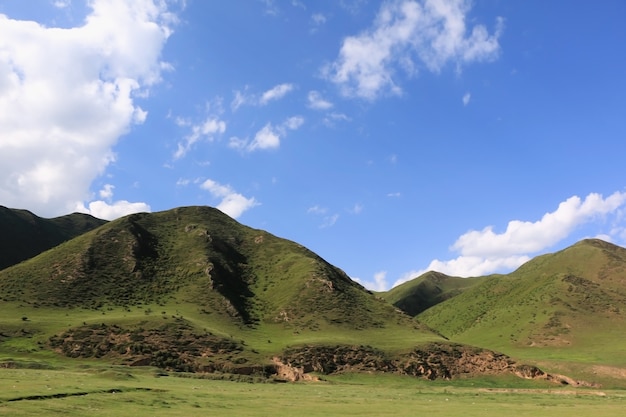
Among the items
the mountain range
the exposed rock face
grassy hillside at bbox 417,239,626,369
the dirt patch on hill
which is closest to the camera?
the dirt patch on hill

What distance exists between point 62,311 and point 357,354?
56.3 m

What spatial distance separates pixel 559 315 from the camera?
14712 cm

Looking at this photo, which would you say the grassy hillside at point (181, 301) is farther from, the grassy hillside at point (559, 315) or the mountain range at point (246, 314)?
the grassy hillside at point (559, 315)

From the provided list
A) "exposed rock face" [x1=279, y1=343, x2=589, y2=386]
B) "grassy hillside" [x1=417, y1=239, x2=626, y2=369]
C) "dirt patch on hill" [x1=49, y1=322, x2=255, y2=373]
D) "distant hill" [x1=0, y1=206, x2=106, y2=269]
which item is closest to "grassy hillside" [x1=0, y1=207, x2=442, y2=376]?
"dirt patch on hill" [x1=49, y1=322, x2=255, y2=373]

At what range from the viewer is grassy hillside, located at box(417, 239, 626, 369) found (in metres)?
128

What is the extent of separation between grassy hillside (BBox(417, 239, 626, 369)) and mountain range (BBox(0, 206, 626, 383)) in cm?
63

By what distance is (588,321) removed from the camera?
143m

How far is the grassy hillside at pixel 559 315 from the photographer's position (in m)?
128

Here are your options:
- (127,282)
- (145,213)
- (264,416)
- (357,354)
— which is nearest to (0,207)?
(145,213)

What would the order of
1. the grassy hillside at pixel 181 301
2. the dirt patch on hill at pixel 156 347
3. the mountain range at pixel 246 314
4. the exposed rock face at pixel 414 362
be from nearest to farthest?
1. the dirt patch on hill at pixel 156 347
2. the grassy hillside at pixel 181 301
3. the mountain range at pixel 246 314
4. the exposed rock face at pixel 414 362

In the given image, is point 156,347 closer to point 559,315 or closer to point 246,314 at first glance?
point 246,314

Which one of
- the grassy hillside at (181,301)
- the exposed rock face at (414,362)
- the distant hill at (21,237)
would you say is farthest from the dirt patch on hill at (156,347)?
the distant hill at (21,237)

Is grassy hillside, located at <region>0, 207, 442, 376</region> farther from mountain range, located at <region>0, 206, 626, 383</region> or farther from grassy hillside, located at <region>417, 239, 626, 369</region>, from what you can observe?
grassy hillside, located at <region>417, 239, 626, 369</region>

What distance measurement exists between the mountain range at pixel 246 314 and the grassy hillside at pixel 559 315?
24.7 inches
